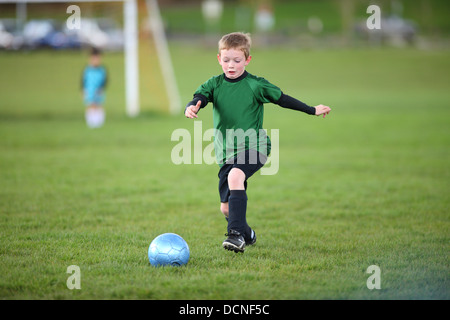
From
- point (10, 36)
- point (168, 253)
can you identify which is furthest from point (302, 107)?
point (10, 36)

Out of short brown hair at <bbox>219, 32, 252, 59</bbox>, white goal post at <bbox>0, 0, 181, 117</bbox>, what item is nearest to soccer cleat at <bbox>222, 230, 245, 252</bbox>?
short brown hair at <bbox>219, 32, 252, 59</bbox>

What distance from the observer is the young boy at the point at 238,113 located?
5.32m

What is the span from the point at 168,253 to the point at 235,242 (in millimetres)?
691

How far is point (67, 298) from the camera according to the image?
13.8ft

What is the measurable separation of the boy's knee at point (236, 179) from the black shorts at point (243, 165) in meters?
0.05

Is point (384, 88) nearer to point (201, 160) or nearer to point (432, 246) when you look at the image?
point (201, 160)

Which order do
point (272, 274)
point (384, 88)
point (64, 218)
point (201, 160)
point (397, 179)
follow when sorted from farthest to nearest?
1. point (384, 88)
2. point (201, 160)
3. point (397, 179)
4. point (64, 218)
5. point (272, 274)

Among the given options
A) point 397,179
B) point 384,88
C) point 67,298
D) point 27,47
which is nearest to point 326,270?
point 67,298

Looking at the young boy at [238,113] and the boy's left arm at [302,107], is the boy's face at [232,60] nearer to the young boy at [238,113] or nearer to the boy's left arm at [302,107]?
the young boy at [238,113]

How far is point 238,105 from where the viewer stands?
5453mm

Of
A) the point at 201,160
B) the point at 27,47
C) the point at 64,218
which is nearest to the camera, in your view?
the point at 64,218

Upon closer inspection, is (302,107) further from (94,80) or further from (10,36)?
(10,36)

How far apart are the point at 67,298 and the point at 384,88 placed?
2664 cm

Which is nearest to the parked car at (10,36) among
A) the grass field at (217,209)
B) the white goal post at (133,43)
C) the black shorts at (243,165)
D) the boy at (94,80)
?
the grass field at (217,209)
